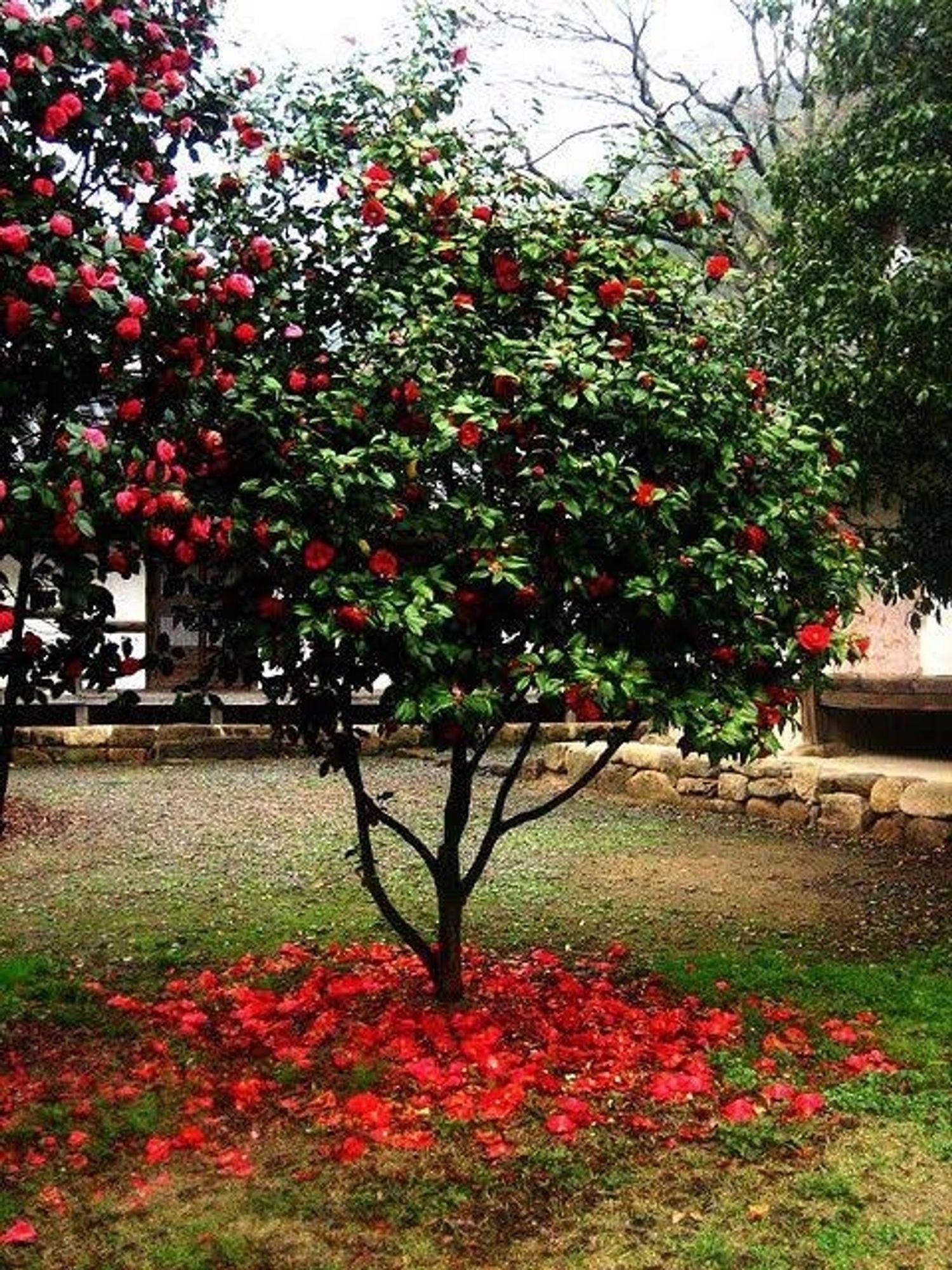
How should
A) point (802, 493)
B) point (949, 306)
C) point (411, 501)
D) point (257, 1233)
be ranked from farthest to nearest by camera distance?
point (949, 306) → point (802, 493) → point (411, 501) → point (257, 1233)

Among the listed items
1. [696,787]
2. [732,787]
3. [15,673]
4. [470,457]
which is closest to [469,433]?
[470,457]

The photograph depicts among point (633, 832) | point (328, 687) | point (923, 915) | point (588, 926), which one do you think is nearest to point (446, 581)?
point (328, 687)

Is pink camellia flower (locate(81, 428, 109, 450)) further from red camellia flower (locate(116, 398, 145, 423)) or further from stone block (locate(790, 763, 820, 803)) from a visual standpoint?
stone block (locate(790, 763, 820, 803))

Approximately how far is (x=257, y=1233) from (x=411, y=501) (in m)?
2.54

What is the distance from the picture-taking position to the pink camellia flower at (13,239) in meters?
3.61

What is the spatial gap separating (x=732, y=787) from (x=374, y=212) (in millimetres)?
8752

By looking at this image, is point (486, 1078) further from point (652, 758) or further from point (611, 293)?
point (652, 758)

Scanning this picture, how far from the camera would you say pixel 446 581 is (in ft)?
14.6

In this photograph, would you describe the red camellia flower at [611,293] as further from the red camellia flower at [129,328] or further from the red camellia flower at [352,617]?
the red camellia flower at [129,328]

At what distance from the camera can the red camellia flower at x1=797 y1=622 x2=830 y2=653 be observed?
4.75 meters

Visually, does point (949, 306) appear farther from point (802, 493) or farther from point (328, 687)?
point (328, 687)

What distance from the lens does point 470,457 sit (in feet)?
15.4

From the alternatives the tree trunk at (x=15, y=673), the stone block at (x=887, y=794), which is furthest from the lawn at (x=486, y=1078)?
the stone block at (x=887, y=794)

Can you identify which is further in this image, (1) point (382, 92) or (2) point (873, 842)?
(2) point (873, 842)
